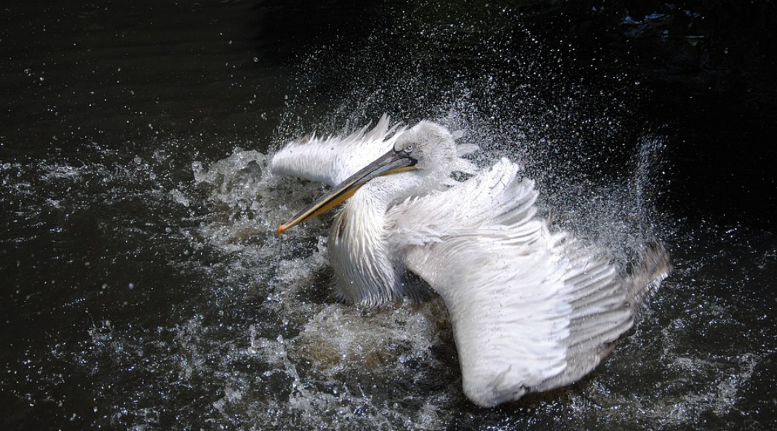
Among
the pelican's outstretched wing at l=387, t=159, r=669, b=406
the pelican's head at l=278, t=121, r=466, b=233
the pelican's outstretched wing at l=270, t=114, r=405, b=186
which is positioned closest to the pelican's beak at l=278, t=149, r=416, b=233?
the pelican's head at l=278, t=121, r=466, b=233

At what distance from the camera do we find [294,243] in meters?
4.34

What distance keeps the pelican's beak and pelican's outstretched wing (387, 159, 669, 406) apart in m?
0.22

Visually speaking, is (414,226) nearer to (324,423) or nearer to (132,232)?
(324,423)

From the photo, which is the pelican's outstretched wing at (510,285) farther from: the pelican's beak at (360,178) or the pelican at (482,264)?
the pelican's beak at (360,178)

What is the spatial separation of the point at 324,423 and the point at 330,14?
5.66m

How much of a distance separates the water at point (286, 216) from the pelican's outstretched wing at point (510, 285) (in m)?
0.36

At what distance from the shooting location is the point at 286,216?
14.9 feet

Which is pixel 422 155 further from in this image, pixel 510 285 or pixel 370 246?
pixel 510 285

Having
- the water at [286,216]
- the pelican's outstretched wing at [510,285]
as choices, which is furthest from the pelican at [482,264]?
the water at [286,216]

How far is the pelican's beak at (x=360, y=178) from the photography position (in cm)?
373

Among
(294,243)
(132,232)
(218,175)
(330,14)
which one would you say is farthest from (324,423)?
(330,14)

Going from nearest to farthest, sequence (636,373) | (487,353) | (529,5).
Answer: (487,353)
(636,373)
(529,5)

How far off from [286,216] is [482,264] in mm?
1869

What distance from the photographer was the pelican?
2.76m
